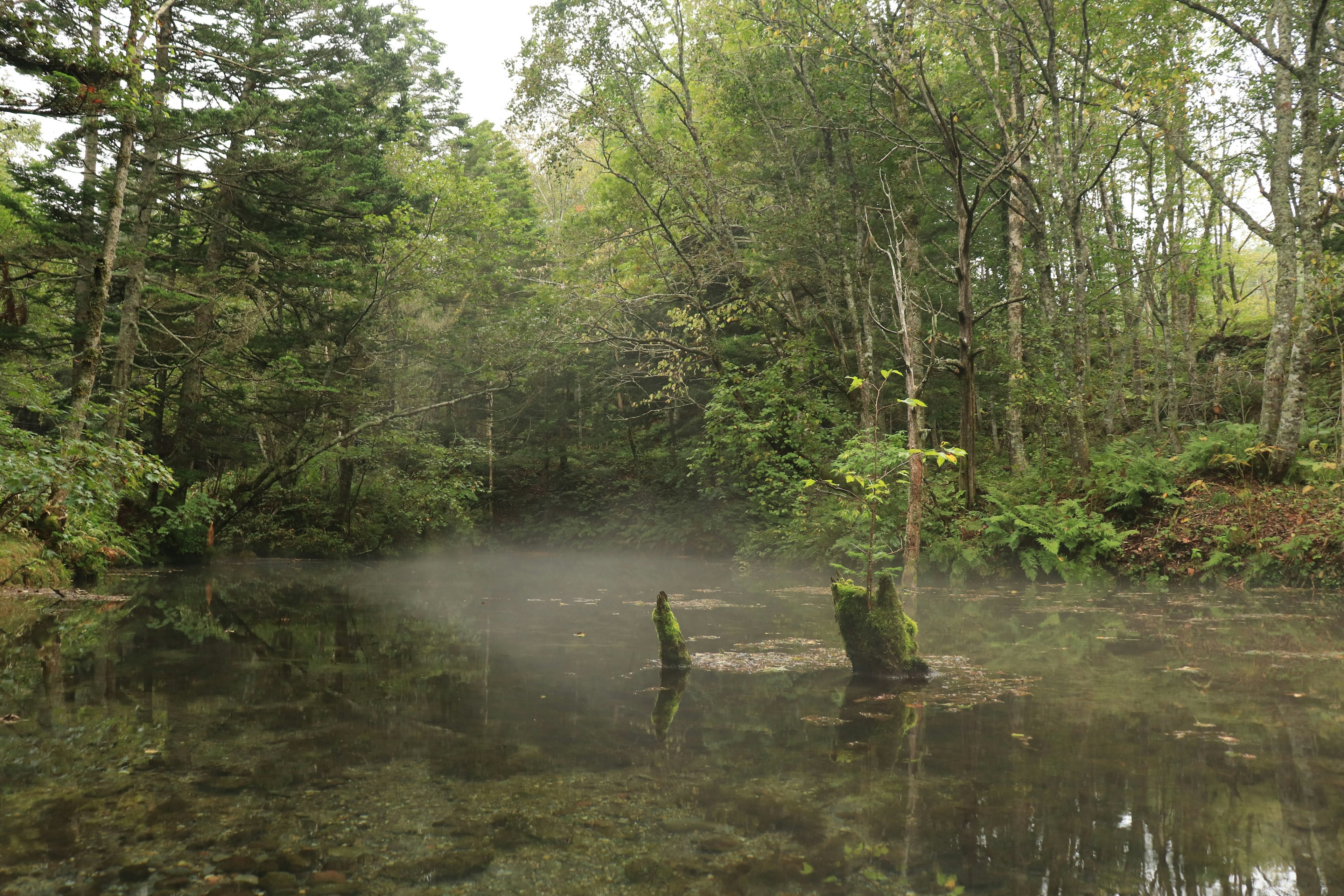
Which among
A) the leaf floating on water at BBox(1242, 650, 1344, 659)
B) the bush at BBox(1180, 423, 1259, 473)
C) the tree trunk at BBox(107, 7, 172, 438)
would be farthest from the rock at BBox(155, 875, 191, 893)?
the bush at BBox(1180, 423, 1259, 473)

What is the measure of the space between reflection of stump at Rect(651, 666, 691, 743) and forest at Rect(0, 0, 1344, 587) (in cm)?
239

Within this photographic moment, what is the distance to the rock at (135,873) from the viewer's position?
3016mm

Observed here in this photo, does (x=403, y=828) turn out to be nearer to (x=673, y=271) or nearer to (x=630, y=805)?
(x=630, y=805)

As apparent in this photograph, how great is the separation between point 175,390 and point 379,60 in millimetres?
12375

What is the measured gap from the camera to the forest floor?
34.0ft

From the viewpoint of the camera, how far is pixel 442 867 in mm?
3225

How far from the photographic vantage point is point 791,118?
16.9 meters

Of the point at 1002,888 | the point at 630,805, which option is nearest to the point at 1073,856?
the point at 1002,888

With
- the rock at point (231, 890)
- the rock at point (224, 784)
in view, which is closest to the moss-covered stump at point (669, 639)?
the rock at point (224, 784)

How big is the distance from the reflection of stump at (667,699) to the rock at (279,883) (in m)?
2.35

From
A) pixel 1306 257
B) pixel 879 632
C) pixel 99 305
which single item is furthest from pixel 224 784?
pixel 1306 257

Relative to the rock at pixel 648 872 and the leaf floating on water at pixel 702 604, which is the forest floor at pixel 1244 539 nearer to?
the leaf floating on water at pixel 702 604

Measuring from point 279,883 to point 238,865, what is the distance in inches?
10.4

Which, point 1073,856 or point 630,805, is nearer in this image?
point 1073,856
